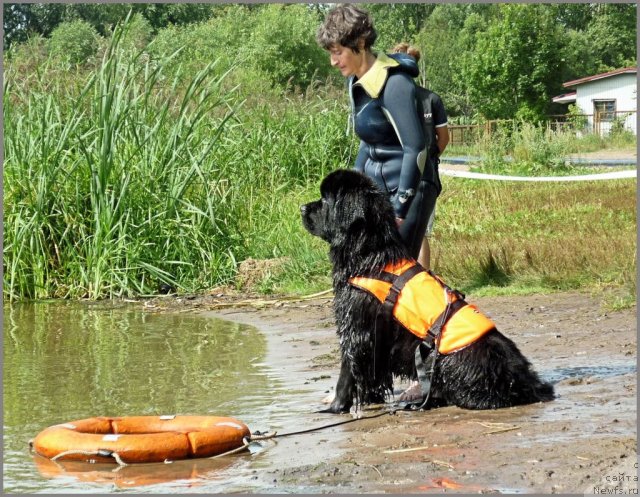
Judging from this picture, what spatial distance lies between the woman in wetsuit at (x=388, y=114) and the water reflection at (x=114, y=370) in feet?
5.30

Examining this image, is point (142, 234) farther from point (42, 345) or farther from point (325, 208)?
point (325, 208)

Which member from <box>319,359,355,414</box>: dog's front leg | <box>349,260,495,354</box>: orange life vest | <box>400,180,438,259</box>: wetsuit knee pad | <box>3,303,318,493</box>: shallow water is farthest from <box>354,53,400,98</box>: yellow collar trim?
<box>3,303,318,493</box>: shallow water

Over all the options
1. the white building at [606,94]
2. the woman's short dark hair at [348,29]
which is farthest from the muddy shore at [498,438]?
the white building at [606,94]

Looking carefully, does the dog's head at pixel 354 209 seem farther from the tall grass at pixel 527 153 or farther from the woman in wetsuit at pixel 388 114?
the tall grass at pixel 527 153

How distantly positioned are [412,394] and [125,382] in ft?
7.86

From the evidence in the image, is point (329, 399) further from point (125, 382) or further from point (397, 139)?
point (125, 382)

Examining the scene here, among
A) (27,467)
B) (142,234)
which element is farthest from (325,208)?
(142,234)

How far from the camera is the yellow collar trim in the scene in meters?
6.12

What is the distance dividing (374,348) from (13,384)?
307cm

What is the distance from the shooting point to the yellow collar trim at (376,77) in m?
6.12

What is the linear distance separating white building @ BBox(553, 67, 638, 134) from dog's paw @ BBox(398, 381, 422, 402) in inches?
2039

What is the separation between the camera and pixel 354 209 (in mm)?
5984

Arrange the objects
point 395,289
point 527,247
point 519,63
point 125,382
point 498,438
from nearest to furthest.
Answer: point 498,438 < point 395,289 < point 125,382 < point 527,247 < point 519,63

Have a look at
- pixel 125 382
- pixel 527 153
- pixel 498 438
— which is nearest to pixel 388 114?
pixel 498 438
